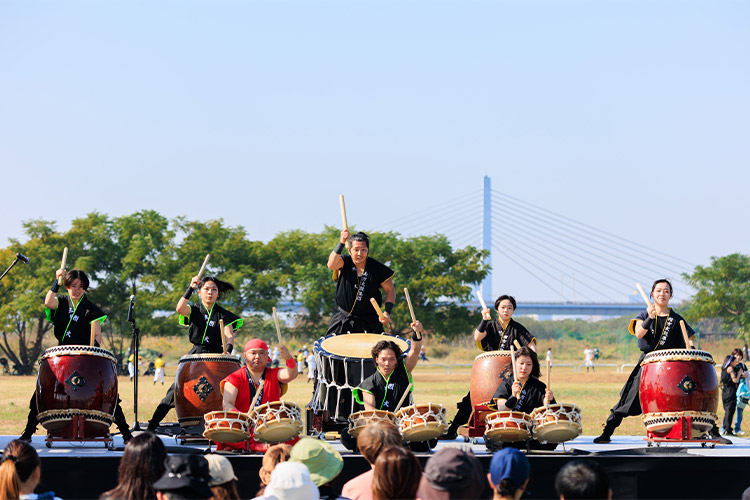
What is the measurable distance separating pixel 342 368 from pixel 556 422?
2189mm

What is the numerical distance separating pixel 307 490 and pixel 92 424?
4.63 m

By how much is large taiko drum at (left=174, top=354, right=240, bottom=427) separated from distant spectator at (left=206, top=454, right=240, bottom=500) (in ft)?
15.1

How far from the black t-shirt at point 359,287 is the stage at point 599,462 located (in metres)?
1.63

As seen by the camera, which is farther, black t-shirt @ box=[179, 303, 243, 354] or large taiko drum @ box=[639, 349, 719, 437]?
black t-shirt @ box=[179, 303, 243, 354]

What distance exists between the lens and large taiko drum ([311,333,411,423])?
9.21 m

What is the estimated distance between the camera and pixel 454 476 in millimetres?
4324

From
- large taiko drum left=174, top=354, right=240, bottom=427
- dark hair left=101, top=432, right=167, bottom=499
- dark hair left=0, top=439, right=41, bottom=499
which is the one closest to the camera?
dark hair left=101, top=432, right=167, bottom=499

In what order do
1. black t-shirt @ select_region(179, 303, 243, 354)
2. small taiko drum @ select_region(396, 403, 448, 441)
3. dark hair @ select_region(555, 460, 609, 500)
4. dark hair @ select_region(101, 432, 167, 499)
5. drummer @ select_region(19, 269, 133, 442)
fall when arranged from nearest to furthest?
dark hair @ select_region(555, 460, 609, 500), dark hair @ select_region(101, 432, 167, 499), small taiko drum @ select_region(396, 403, 448, 441), drummer @ select_region(19, 269, 133, 442), black t-shirt @ select_region(179, 303, 243, 354)

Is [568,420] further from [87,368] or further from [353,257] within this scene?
[87,368]

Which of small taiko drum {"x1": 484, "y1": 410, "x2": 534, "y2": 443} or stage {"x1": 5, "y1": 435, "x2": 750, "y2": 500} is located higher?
small taiko drum {"x1": 484, "y1": 410, "x2": 534, "y2": 443}

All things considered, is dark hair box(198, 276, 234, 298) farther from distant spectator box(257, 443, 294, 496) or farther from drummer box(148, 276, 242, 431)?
distant spectator box(257, 443, 294, 496)

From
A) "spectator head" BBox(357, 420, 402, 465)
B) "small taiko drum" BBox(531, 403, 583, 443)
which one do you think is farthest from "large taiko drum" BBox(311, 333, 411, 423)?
"spectator head" BBox(357, 420, 402, 465)

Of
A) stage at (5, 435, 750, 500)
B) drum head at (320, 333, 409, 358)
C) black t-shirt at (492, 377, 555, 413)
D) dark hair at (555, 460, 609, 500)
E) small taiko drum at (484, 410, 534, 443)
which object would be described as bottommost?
stage at (5, 435, 750, 500)

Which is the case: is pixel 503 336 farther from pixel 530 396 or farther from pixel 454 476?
pixel 454 476
